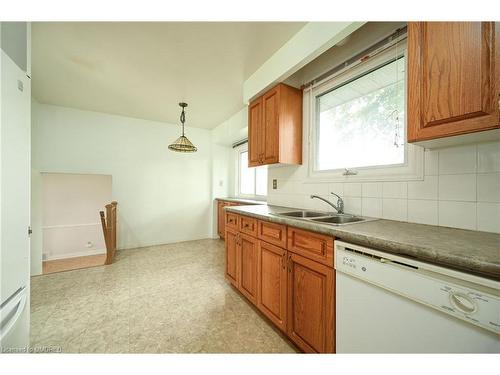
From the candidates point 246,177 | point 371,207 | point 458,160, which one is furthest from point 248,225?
point 246,177

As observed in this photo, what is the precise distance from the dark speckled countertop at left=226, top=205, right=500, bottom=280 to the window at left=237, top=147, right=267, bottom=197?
252 cm

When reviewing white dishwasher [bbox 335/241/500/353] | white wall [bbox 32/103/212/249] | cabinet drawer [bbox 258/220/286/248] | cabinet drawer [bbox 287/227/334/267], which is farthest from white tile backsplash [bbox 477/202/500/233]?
white wall [bbox 32/103/212/249]

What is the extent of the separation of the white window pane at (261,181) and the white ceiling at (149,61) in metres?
1.30

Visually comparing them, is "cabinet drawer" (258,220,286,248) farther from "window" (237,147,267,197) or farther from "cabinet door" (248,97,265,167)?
"window" (237,147,267,197)

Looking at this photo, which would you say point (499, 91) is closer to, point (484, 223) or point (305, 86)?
point (484, 223)

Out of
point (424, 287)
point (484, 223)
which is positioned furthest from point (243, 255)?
point (484, 223)

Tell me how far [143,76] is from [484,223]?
3127 mm

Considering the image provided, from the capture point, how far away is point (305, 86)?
2.03 m

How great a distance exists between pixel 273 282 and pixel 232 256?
2.28 feet

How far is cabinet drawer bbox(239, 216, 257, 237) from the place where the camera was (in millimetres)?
1688

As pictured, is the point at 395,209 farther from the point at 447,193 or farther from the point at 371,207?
the point at 447,193

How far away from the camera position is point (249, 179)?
404cm

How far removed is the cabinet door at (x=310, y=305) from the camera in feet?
3.51

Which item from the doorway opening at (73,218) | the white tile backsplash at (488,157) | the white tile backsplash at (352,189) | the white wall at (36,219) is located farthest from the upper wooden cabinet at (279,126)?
the white wall at (36,219)
